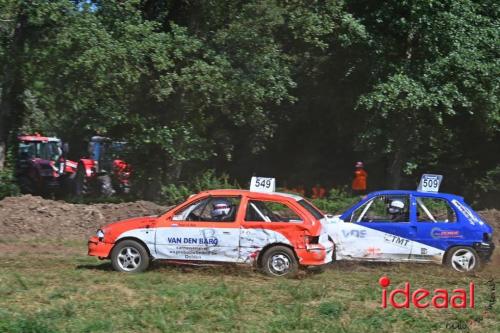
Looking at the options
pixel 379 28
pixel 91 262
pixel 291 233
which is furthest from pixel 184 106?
pixel 291 233

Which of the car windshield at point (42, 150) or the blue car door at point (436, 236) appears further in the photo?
the car windshield at point (42, 150)

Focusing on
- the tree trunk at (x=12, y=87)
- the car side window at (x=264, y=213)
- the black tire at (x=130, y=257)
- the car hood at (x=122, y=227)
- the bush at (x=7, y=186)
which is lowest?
the black tire at (x=130, y=257)

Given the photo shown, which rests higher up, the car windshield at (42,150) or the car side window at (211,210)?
the car windshield at (42,150)

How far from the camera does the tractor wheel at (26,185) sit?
81.4ft

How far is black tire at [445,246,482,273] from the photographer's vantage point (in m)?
12.4

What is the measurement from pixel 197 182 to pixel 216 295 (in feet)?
37.9

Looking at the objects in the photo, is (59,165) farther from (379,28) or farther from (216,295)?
(216,295)

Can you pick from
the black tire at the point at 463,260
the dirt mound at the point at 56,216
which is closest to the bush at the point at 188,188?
the dirt mound at the point at 56,216

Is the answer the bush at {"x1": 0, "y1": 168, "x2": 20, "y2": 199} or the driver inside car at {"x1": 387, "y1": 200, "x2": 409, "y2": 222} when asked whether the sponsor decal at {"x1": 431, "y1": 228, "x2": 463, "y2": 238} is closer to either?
the driver inside car at {"x1": 387, "y1": 200, "x2": 409, "y2": 222}

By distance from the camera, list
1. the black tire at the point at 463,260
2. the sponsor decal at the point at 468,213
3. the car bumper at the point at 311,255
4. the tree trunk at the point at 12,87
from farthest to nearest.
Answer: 1. the tree trunk at the point at 12,87
2. the sponsor decal at the point at 468,213
3. the black tire at the point at 463,260
4. the car bumper at the point at 311,255

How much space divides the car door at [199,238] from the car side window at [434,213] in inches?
135

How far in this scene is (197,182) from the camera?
2061 centimetres

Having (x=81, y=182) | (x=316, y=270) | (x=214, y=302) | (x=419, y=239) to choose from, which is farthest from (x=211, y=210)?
(x=81, y=182)

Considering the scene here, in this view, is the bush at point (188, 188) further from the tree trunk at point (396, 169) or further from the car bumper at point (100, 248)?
the car bumper at point (100, 248)
